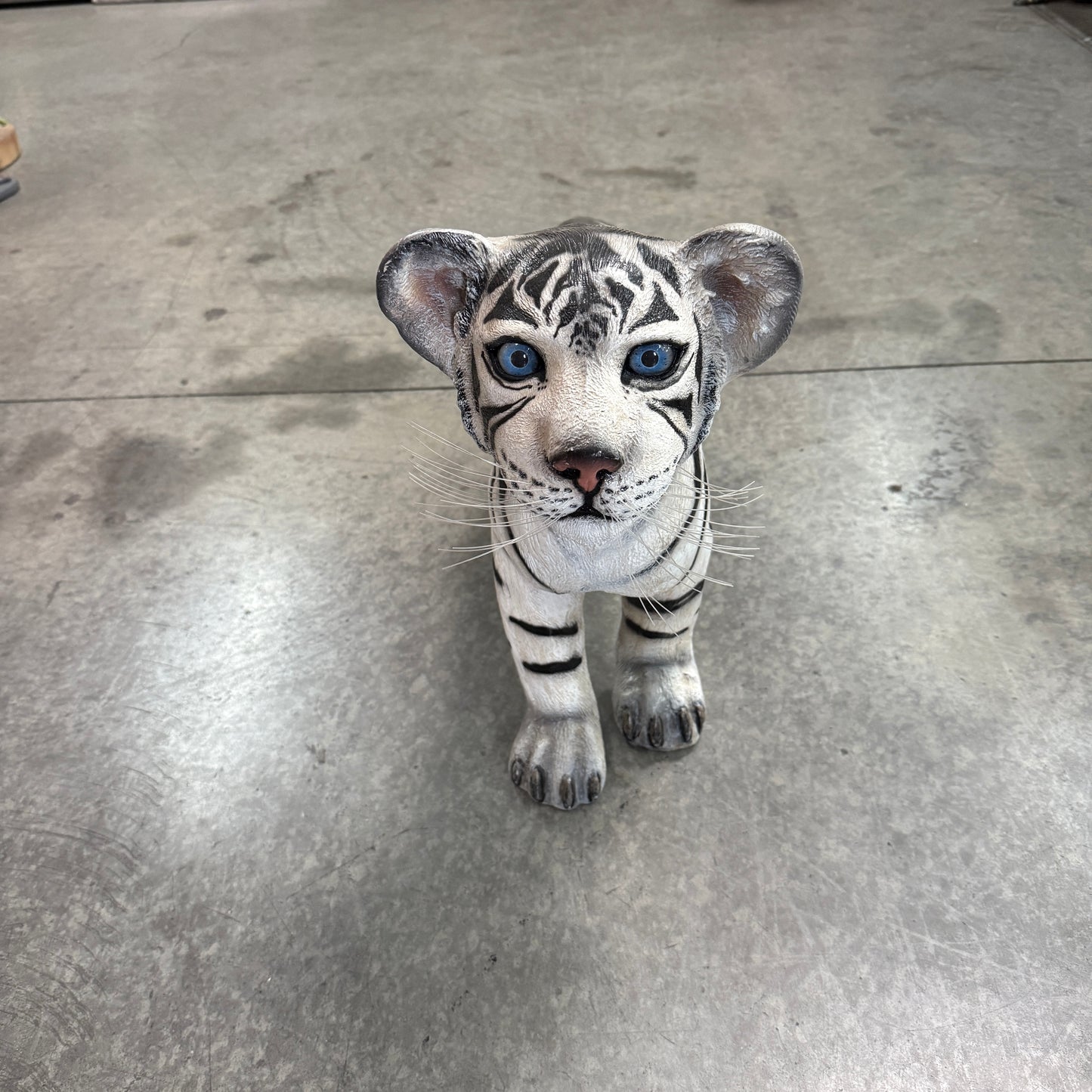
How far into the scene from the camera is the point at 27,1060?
5.40 ft

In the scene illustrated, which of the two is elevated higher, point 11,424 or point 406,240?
point 406,240

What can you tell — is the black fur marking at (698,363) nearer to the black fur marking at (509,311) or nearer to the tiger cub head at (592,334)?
the tiger cub head at (592,334)

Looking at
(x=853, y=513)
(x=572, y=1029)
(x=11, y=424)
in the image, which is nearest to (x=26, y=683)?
(x=11, y=424)

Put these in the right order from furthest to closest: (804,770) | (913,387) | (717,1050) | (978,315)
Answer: (978,315) < (913,387) < (804,770) < (717,1050)

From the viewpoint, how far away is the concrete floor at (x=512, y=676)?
66.1 inches

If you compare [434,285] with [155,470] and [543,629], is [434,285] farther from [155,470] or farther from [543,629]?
[155,470]

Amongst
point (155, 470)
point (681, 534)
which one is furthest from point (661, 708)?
point (155, 470)

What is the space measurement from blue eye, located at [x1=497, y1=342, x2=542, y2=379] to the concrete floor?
1011 millimetres

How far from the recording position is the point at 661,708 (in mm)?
2051

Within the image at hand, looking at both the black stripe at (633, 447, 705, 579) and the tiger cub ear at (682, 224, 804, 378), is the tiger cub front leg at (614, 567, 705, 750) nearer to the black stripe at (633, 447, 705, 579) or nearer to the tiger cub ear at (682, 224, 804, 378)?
the black stripe at (633, 447, 705, 579)

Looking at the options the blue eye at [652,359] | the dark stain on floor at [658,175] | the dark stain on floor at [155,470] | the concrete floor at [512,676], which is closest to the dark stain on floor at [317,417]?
the concrete floor at [512,676]

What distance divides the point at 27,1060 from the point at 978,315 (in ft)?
11.8

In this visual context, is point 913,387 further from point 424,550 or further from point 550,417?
point 550,417

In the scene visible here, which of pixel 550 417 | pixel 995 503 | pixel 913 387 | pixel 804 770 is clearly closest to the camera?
pixel 550 417
